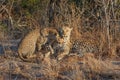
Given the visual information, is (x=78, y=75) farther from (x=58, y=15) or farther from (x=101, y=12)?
(x=58, y=15)

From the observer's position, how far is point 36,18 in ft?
39.1

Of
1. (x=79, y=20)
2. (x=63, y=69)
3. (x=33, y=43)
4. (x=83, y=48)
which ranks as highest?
(x=79, y=20)

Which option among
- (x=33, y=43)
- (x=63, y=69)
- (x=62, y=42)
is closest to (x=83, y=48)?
(x=62, y=42)

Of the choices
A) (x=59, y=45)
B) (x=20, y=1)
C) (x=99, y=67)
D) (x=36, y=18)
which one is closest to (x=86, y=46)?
(x=59, y=45)

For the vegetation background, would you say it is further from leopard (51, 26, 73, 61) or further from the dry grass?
leopard (51, 26, 73, 61)

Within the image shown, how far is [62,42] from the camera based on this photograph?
8.44 metres

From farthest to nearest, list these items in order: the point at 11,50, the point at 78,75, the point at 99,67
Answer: the point at 11,50 → the point at 99,67 → the point at 78,75

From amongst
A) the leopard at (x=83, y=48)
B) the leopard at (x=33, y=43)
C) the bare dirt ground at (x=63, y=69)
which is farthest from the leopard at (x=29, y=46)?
the leopard at (x=83, y=48)

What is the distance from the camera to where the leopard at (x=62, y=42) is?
27.7 ft

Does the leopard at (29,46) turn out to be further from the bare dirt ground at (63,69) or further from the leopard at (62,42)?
the leopard at (62,42)

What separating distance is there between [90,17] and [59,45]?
8.29ft

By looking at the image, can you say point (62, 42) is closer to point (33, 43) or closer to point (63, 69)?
point (33, 43)

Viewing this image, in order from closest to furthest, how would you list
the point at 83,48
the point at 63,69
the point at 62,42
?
the point at 63,69 < the point at 62,42 < the point at 83,48

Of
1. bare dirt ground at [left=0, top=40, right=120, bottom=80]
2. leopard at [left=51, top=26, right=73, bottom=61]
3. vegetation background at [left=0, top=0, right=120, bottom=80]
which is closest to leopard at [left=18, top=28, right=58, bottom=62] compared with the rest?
leopard at [left=51, top=26, right=73, bottom=61]
